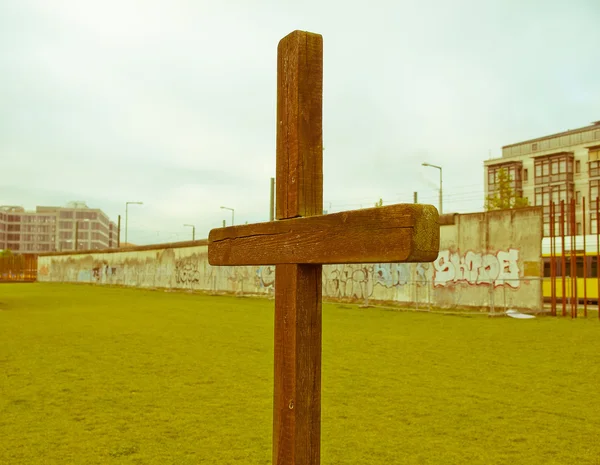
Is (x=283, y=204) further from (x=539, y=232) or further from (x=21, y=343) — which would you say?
(x=539, y=232)

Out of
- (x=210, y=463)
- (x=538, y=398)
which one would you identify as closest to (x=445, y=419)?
(x=538, y=398)

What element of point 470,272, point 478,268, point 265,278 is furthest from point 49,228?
point 478,268

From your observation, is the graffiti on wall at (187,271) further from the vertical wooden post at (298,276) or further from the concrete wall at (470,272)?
the vertical wooden post at (298,276)

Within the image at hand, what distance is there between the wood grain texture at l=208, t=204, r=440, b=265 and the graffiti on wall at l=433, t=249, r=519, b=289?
17.4 metres

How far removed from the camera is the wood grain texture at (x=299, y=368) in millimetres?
2150

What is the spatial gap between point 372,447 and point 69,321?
13.0m

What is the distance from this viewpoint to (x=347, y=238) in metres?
1.95

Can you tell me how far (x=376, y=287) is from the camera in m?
24.1

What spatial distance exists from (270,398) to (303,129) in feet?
16.2

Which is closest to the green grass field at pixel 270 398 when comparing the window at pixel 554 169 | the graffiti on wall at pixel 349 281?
the graffiti on wall at pixel 349 281

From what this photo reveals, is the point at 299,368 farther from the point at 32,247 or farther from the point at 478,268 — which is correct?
the point at 32,247

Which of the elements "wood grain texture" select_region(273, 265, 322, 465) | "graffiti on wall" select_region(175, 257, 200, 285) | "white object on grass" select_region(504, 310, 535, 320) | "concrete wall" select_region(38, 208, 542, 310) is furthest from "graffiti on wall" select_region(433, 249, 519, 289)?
"graffiti on wall" select_region(175, 257, 200, 285)

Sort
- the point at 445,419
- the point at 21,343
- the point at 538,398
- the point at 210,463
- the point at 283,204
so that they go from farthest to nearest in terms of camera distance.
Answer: the point at 21,343, the point at 538,398, the point at 445,419, the point at 210,463, the point at 283,204

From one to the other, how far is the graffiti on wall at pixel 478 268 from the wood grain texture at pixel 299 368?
57.6 feet
